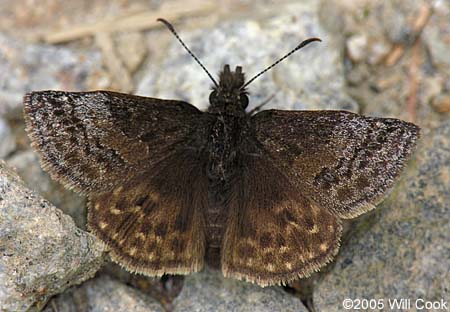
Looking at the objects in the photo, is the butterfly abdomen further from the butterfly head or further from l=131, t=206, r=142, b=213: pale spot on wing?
l=131, t=206, r=142, b=213: pale spot on wing

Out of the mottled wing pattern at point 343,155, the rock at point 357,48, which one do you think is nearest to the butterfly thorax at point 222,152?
the mottled wing pattern at point 343,155

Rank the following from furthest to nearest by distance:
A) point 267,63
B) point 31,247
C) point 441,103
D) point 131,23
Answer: point 131,23 → point 267,63 → point 441,103 → point 31,247

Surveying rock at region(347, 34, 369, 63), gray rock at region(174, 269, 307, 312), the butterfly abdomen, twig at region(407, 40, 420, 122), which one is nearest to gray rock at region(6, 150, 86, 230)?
gray rock at region(174, 269, 307, 312)

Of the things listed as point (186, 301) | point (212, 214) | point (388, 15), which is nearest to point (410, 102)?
point (388, 15)

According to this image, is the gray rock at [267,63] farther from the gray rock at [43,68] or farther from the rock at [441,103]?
the rock at [441,103]

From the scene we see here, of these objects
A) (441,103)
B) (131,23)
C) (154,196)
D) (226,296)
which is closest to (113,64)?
(131,23)

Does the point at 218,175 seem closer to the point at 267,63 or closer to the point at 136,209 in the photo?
the point at 136,209
